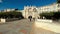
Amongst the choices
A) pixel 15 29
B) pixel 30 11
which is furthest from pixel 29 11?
pixel 15 29

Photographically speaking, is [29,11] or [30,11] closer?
[30,11]

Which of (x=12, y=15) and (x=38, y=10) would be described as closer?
(x=12, y=15)

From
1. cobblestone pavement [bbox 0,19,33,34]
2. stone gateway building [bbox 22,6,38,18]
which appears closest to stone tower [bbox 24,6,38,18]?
stone gateway building [bbox 22,6,38,18]

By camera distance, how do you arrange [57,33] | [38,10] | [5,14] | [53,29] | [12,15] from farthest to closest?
[38,10], [12,15], [5,14], [53,29], [57,33]

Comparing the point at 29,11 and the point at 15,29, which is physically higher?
the point at 29,11

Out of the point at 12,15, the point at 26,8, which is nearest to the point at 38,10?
the point at 26,8

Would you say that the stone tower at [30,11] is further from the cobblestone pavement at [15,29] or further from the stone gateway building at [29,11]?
the cobblestone pavement at [15,29]

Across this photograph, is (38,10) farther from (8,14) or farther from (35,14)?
(8,14)

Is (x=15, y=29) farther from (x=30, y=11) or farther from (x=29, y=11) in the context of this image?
(x=29, y=11)

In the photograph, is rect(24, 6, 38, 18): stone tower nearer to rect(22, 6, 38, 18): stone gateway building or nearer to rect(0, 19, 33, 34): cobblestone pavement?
rect(22, 6, 38, 18): stone gateway building

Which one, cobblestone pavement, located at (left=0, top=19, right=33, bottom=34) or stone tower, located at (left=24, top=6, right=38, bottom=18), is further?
stone tower, located at (left=24, top=6, right=38, bottom=18)

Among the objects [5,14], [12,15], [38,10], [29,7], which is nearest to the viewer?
[5,14]

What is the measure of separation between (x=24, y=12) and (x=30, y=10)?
12.0 feet

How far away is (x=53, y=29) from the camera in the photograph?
16.3 metres
